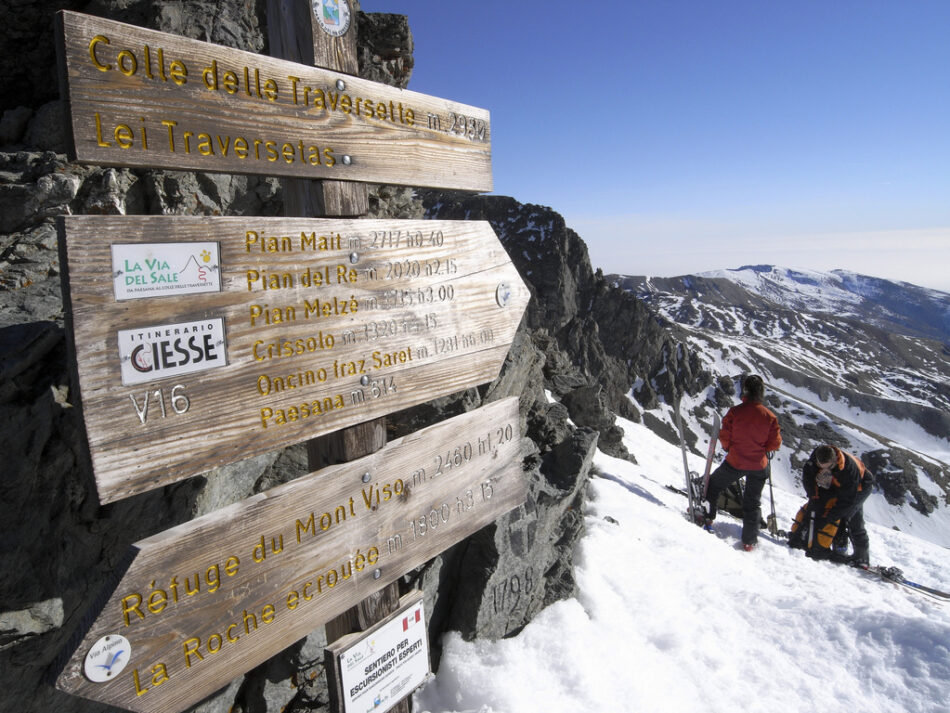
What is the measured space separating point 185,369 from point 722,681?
5.44 metres

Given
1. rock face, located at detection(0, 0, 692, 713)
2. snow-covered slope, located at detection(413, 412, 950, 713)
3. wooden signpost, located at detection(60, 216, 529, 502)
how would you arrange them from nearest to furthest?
wooden signpost, located at detection(60, 216, 529, 502)
rock face, located at detection(0, 0, 692, 713)
snow-covered slope, located at detection(413, 412, 950, 713)

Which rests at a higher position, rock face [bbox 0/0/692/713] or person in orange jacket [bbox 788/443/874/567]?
rock face [bbox 0/0/692/713]

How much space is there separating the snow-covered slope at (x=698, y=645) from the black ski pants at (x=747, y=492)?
1.22m

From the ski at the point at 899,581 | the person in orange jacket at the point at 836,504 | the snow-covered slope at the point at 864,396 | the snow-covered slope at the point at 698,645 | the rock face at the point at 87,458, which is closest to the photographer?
the rock face at the point at 87,458

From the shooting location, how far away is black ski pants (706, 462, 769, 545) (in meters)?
9.22

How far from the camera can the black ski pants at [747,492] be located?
9.22 metres

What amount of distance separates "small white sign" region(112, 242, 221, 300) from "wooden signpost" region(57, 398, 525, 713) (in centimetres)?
90

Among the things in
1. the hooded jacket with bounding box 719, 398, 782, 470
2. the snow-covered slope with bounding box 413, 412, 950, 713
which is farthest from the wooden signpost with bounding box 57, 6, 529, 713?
the hooded jacket with bounding box 719, 398, 782, 470

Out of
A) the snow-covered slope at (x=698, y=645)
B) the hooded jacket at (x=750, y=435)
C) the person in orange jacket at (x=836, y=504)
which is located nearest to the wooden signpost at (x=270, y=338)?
the snow-covered slope at (x=698, y=645)

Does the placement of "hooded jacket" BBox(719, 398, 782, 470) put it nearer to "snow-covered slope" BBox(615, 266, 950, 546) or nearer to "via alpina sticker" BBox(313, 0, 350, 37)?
"via alpina sticker" BBox(313, 0, 350, 37)

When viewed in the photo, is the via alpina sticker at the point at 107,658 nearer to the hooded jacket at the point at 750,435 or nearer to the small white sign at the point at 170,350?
the small white sign at the point at 170,350

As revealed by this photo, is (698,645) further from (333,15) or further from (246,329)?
(333,15)

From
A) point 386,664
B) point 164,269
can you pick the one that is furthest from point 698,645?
point 164,269

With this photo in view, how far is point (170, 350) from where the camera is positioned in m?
2.01
